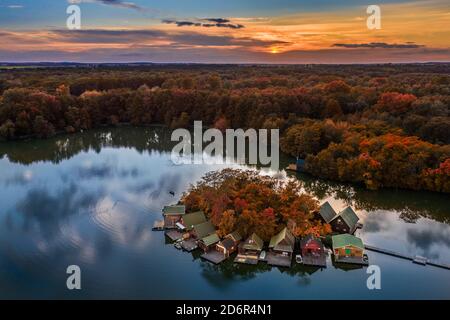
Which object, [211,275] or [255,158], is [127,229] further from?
[255,158]

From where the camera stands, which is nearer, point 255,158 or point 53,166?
point 53,166

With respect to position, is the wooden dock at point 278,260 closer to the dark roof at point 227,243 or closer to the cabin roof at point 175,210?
the dark roof at point 227,243

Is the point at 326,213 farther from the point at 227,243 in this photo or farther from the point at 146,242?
the point at 146,242

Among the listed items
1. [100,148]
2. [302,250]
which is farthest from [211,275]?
[100,148]

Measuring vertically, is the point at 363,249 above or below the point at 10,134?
below

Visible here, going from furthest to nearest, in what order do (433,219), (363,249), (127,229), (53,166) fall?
(53,166), (433,219), (127,229), (363,249)

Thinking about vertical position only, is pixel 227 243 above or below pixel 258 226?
below

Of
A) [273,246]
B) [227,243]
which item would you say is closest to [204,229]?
[227,243]
